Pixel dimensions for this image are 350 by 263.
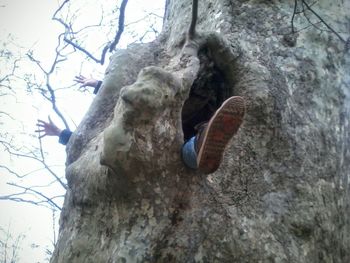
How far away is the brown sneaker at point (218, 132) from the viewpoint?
1.54 metres

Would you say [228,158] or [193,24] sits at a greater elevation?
[193,24]

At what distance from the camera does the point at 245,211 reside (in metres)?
1.61

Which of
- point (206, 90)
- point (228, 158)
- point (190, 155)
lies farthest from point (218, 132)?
point (206, 90)

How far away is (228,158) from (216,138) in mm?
251

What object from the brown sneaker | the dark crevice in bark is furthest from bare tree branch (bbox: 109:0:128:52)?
the brown sneaker

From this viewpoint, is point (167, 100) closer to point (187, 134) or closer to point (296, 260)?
point (187, 134)

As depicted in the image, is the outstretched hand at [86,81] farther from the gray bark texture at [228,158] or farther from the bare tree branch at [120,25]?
the gray bark texture at [228,158]

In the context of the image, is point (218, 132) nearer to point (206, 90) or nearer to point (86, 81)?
point (206, 90)

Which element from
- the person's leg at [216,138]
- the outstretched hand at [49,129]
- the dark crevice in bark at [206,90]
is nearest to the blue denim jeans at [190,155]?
the person's leg at [216,138]

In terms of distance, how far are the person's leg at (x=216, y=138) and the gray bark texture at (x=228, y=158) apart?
0.23ft

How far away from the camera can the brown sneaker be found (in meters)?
1.54

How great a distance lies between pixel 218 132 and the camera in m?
1.56

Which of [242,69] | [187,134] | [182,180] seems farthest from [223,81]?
[182,180]

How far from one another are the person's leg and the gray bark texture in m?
0.07
